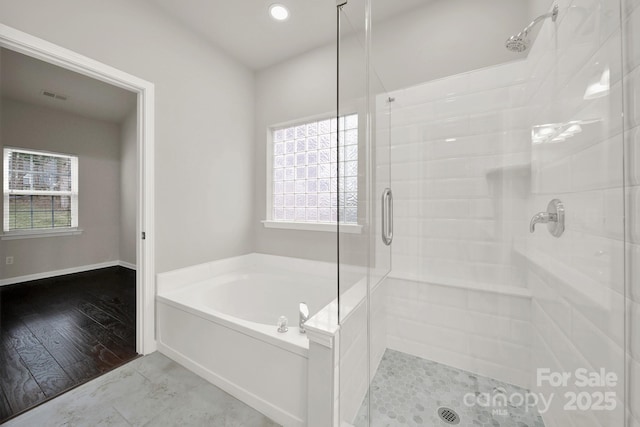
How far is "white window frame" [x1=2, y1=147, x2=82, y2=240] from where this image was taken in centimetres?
332

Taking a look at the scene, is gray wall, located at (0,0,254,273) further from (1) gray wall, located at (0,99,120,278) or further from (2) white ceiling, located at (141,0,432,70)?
(1) gray wall, located at (0,99,120,278)

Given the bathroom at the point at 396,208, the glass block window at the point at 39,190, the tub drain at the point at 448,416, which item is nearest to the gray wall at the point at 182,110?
the bathroom at the point at 396,208

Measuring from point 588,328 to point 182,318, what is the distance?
2.09 meters

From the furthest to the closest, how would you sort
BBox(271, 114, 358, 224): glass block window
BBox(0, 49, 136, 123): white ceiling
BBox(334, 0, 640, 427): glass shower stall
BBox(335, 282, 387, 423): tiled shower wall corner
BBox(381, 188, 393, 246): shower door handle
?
BBox(0, 49, 136, 123): white ceiling < BBox(271, 114, 358, 224): glass block window < BBox(381, 188, 393, 246): shower door handle < BBox(335, 282, 387, 423): tiled shower wall corner < BBox(334, 0, 640, 427): glass shower stall

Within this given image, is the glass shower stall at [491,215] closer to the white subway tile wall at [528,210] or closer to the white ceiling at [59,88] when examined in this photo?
the white subway tile wall at [528,210]

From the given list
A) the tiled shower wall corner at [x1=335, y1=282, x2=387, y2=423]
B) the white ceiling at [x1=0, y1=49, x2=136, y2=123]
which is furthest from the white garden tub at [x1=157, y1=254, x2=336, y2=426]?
the white ceiling at [x1=0, y1=49, x2=136, y2=123]

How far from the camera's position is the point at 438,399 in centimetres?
136

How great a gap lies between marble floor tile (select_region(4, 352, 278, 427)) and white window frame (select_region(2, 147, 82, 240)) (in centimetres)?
352

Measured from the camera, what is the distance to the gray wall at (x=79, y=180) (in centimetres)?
337

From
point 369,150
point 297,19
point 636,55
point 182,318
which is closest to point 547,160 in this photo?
point 636,55

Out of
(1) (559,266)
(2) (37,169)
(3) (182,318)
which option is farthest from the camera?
(2) (37,169)

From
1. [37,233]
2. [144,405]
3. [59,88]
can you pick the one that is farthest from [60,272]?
[144,405]

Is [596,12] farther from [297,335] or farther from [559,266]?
[297,335]

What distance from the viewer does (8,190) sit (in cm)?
336
